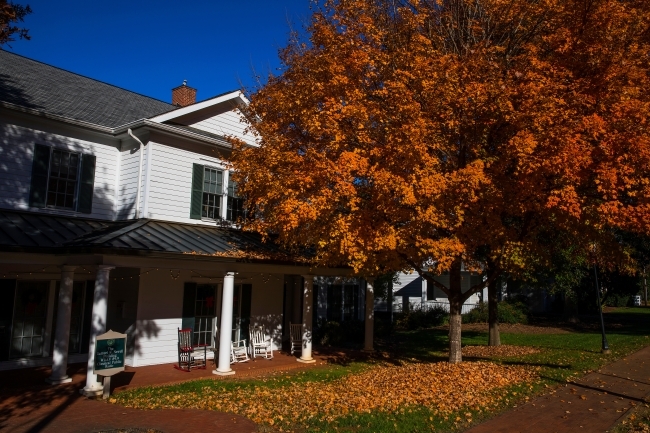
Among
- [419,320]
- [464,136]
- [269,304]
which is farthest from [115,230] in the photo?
[419,320]

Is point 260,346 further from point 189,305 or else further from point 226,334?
Answer: point 226,334

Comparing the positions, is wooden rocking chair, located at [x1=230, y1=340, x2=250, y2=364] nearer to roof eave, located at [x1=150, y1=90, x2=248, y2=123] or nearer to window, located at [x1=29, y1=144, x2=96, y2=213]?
window, located at [x1=29, y1=144, x2=96, y2=213]

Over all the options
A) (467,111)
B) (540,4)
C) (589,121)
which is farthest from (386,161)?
A: (540,4)

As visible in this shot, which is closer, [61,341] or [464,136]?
[61,341]

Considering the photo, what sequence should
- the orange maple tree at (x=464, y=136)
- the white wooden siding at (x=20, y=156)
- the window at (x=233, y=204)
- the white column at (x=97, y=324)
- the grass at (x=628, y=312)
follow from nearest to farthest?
Answer: the orange maple tree at (x=464, y=136) < the white column at (x=97, y=324) < the white wooden siding at (x=20, y=156) < the window at (x=233, y=204) < the grass at (x=628, y=312)

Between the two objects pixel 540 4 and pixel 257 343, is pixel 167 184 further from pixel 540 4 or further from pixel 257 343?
pixel 540 4

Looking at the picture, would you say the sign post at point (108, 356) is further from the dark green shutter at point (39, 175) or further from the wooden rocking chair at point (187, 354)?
the dark green shutter at point (39, 175)

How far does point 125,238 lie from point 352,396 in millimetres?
6161

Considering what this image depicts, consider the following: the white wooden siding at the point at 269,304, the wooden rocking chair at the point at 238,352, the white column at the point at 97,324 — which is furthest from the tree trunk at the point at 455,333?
the white column at the point at 97,324

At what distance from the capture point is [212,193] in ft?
52.6

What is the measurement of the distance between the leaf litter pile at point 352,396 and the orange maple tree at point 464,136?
8.20ft

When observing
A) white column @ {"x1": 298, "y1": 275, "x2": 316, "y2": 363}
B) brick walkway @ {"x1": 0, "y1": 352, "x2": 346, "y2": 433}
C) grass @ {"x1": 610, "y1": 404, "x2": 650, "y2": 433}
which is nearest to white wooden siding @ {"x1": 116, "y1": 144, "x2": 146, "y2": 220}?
brick walkway @ {"x1": 0, "y1": 352, "x2": 346, "y2": 433}

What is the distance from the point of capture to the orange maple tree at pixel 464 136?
32.4 ft

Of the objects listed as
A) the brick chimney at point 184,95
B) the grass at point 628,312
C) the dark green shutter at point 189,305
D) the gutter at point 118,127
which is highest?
the brick chimney at point 184,95
